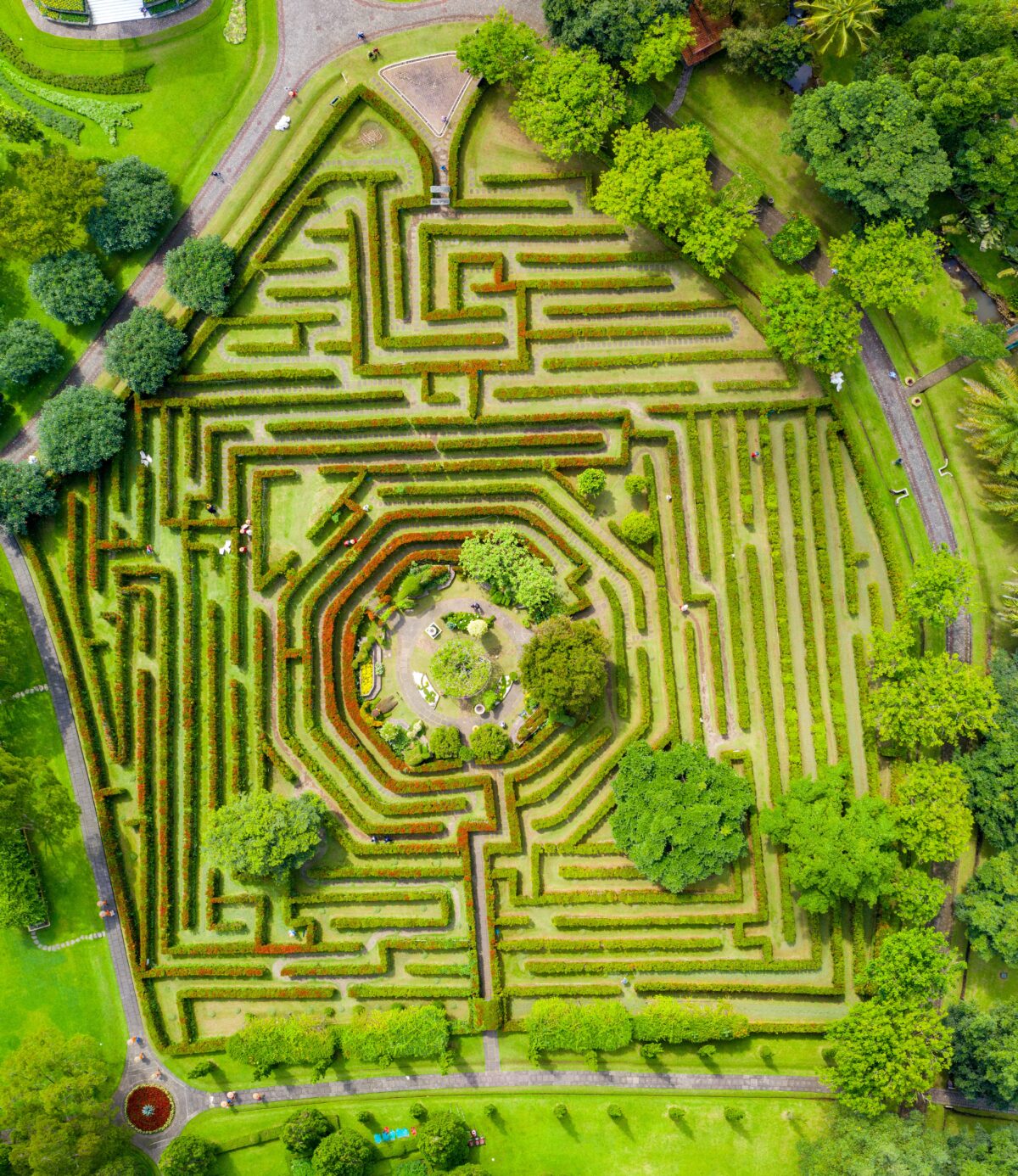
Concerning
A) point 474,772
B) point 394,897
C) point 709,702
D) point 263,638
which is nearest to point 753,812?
point 709,702

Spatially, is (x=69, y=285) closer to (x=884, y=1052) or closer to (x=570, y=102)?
(x=570, y=102)

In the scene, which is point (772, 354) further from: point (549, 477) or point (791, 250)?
point (549, 477)

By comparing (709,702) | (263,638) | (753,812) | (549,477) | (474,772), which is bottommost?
(753,812)

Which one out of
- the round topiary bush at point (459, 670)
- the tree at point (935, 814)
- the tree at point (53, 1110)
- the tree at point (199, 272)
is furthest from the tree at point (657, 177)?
the tree at point (53, 1110)

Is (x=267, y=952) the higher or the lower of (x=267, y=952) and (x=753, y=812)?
the lower

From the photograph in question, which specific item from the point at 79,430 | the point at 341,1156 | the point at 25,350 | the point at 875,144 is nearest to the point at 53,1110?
the point at 341,1156

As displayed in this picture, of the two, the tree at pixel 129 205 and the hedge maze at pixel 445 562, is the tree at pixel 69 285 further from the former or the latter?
the hedge maze at pixel 445 562
